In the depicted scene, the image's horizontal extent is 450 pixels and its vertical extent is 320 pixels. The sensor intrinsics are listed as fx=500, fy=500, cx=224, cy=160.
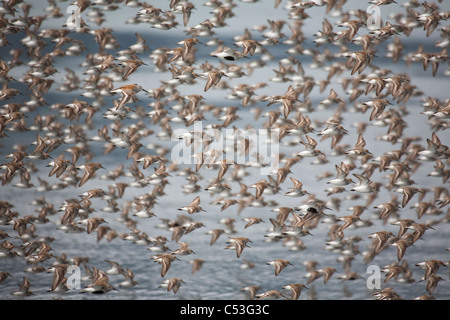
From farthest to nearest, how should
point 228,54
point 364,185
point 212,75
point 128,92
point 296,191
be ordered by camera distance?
1. point 364,185
2. point 212,75
3. point 296,191
4. point 128,92
5. point 228,54

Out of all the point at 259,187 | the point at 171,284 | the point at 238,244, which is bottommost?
the point at 171,284

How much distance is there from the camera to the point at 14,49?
15984 mm

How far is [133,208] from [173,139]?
8.74ft

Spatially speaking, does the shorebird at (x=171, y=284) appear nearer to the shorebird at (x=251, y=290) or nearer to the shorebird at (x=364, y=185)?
the shorebird at (x=251, y=290)

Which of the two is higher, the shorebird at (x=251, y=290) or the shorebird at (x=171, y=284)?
the shorebird at (x=171, y=284)

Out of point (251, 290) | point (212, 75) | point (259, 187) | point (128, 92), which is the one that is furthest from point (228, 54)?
point (251, 290)

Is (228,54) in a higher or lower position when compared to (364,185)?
higher

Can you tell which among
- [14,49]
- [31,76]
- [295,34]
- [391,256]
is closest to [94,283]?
[31,76]

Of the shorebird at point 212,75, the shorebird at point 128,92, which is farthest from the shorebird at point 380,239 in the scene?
the shorebird at point 128,92

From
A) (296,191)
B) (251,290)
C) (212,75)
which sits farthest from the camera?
(251,290)

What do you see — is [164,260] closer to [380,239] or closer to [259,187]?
[259,187]

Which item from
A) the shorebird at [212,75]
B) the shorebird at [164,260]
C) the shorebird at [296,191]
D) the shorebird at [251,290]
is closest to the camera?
the shorebird at [296,191]

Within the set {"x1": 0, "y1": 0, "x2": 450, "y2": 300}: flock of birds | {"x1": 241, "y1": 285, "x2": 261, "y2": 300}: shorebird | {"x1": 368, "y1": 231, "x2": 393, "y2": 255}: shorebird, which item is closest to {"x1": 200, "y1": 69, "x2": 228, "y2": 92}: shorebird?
{"x1": 0, "y1": 0, "x2": 450, "y2": 300}: flock of birds

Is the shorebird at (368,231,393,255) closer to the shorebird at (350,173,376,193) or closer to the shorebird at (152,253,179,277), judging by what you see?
the shorebird at (350,173,376,193)
